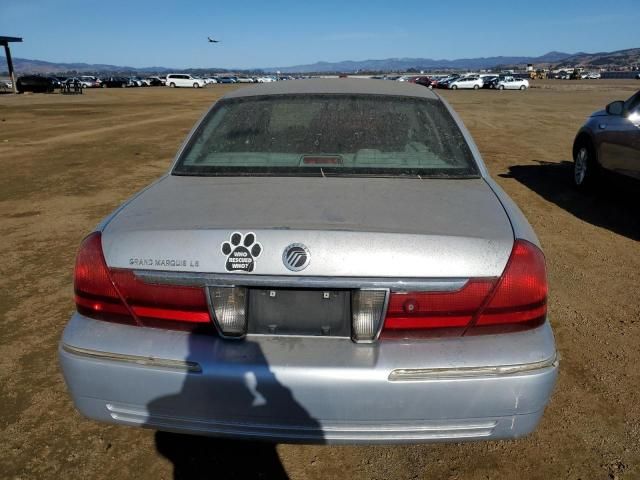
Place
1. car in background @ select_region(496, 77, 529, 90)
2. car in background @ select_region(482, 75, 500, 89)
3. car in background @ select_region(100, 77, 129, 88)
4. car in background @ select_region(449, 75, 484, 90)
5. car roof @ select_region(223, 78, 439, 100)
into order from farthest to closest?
car in background @ select_region(100, 77, 129, 88)
car in background @ select_region(482, 75, 500, 89)
car in background @ select_region(449, 75, 484, 90)
car in background @ select_region(496, 77, 529, 90)
car roof @ select_region(223, 78, 439, 100)

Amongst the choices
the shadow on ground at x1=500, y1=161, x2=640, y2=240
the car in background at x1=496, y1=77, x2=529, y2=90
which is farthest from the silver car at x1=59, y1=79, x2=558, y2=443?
the car in background at x1=496, y1=77, x2=529, y2=90

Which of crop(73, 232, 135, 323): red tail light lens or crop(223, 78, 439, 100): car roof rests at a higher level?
crop(223, 78, 439, 100): car roof

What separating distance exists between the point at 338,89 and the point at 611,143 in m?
5.03

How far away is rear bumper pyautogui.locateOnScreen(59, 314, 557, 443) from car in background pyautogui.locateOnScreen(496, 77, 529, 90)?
55.1m

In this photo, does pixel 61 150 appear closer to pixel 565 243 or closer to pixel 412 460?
pixel 565 243

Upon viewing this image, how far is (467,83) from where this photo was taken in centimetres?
5250

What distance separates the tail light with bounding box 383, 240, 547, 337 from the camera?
1.75m

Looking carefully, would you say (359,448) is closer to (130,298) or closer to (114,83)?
(130,298)

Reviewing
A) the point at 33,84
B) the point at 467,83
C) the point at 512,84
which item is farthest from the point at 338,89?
the point at 467,83

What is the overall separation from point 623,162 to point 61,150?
1163cm

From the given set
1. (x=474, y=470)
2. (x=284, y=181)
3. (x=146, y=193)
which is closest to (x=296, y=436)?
(x=474, y=470)

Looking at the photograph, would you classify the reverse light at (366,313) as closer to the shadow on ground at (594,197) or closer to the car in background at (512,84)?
the shadow on ground at (594,197)

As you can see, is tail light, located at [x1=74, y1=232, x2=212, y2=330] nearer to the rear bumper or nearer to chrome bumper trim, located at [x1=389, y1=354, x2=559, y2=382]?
the rear bumper

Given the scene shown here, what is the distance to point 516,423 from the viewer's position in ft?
5.96
